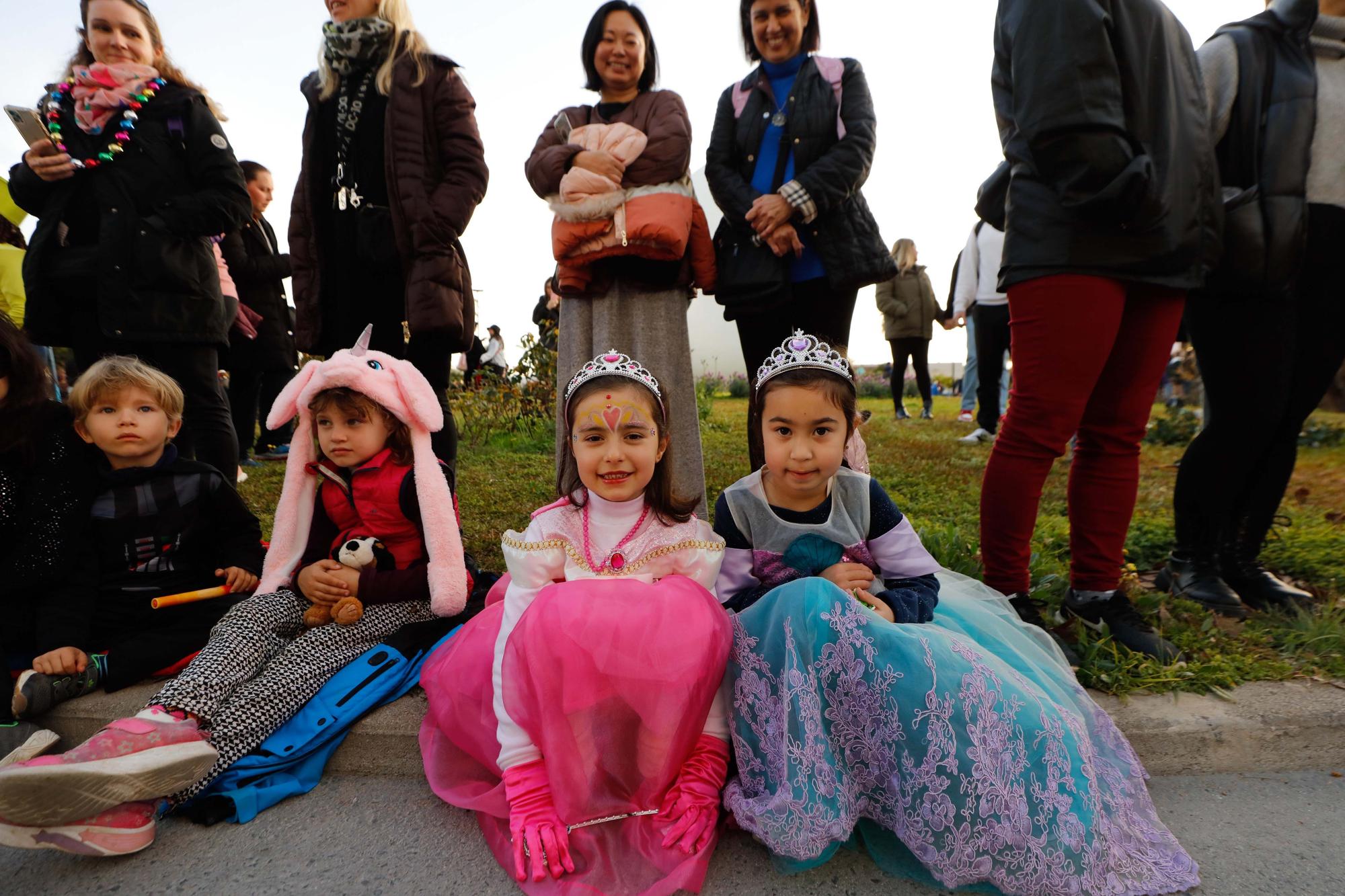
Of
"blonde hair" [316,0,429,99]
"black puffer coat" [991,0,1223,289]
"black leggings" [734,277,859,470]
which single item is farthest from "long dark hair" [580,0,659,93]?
"black puffer coat" [991,0,1223,289]

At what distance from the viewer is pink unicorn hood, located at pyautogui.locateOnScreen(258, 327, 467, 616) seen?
239cm

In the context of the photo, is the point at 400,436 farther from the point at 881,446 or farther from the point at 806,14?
the point at 881,446

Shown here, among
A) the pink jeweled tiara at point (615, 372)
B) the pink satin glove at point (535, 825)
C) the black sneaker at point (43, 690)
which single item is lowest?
the pink satin glove at point (535, 825)

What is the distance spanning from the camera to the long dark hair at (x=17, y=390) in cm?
233

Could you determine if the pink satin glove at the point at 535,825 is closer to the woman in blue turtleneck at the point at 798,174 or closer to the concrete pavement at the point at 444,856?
the concrete pavement at the point at 444,856

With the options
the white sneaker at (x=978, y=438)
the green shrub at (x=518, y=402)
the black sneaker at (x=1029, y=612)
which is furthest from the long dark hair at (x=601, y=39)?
the white sneaker at (x=978, y=438)

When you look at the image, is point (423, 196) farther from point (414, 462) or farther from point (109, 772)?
point (109, 772)

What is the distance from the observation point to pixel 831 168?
2.69m

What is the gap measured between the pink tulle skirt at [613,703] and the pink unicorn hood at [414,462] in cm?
72

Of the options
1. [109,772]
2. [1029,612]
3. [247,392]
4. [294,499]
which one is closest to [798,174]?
[1029,612]

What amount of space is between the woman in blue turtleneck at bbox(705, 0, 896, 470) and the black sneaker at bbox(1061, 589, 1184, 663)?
1221 millimetres

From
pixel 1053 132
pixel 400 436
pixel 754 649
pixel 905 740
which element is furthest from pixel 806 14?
pixel 905 740
